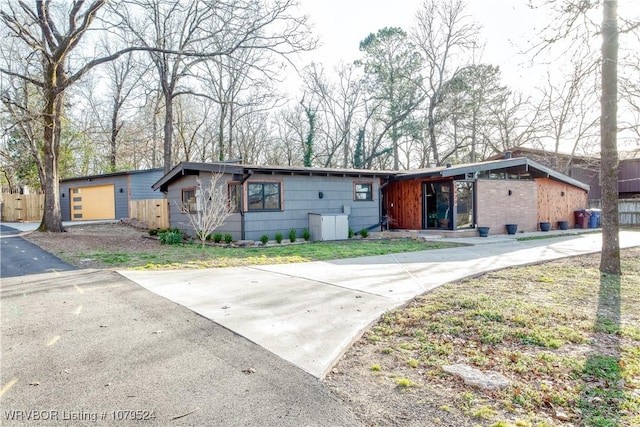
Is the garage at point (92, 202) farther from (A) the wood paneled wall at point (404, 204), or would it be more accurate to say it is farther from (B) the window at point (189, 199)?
(A) the wood paneled wall at point (404, 204)

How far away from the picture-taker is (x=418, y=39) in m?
24.4

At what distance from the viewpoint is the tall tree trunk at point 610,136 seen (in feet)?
21.2

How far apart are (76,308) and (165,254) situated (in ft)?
18.0

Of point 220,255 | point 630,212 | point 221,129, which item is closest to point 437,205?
point 220,255

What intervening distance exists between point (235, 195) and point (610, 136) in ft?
31.9

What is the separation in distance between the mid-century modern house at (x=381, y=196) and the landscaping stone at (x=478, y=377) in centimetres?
972

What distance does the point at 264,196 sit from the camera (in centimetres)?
1277

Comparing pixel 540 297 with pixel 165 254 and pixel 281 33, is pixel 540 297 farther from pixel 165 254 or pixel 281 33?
pixel 281 33

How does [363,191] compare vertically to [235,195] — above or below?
above

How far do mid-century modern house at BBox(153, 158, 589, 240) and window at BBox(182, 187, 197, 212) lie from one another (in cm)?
4

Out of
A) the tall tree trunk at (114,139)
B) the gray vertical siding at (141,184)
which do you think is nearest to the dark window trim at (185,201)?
the gray vertical siding at (141,184)

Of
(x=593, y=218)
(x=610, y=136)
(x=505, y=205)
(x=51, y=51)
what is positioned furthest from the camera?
(x=593, y=218)

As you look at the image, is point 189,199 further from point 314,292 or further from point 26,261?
point 314,292

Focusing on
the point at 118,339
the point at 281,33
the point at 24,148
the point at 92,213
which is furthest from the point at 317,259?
the point at 24,148
